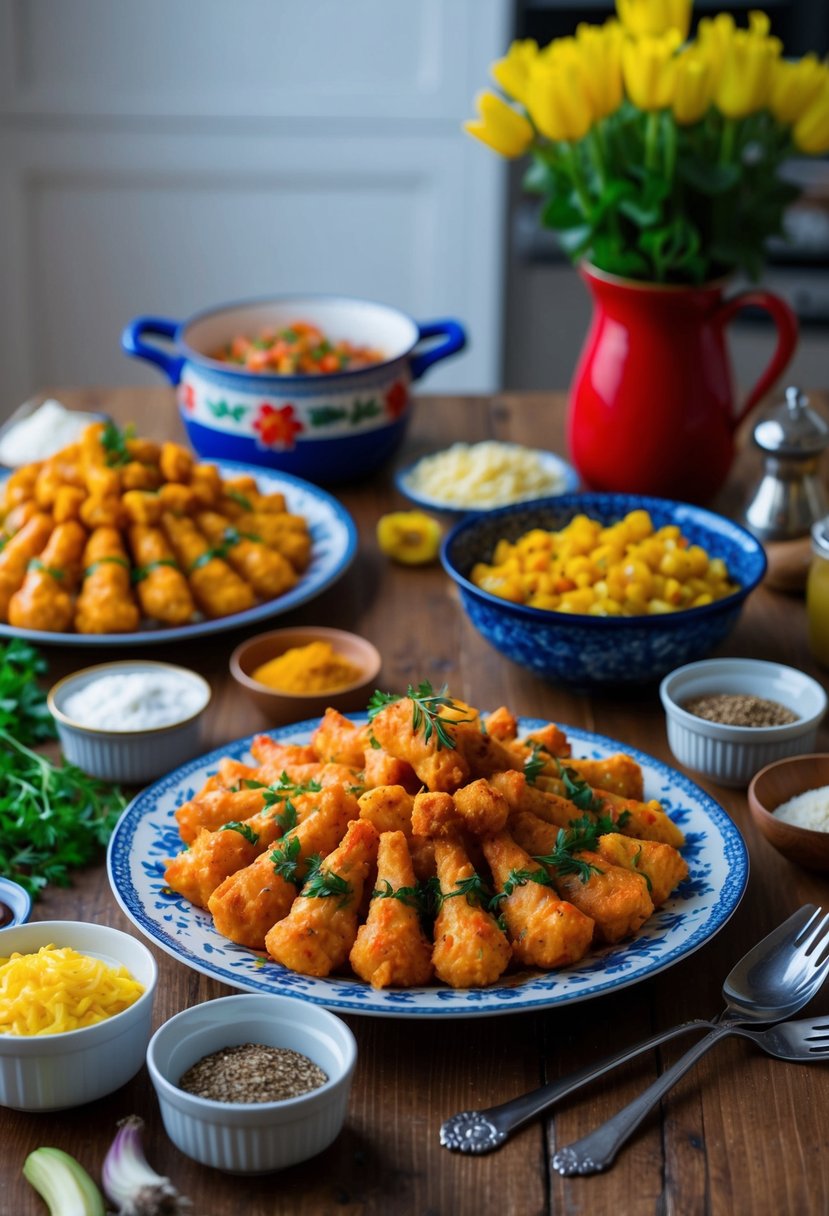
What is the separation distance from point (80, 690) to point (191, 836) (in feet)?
1.58

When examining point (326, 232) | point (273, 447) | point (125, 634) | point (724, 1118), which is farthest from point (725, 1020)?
point (326, 232)

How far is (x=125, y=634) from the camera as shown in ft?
7.36

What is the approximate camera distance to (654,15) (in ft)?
8.40

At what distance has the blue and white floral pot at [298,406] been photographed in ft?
9.28

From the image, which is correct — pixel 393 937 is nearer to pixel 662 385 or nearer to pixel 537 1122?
pixel 537 1122

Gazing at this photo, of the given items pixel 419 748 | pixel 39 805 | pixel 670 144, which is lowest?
pixel 39 805

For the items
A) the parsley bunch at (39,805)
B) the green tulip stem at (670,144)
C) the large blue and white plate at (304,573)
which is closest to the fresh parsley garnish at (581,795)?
the parsley bunch at (39,805)

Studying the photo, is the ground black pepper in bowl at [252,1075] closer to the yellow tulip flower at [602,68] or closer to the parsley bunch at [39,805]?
the parsley bunch at [39,805]

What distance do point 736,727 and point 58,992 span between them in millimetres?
983

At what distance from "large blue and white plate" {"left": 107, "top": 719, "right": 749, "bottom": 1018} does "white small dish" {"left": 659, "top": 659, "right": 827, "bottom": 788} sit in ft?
0.39

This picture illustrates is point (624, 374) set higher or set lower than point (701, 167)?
lower

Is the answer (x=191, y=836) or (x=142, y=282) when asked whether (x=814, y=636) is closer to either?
(x=191, y=836)

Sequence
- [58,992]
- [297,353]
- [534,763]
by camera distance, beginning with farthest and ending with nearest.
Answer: [297,353]
[534,763]
[58,992]

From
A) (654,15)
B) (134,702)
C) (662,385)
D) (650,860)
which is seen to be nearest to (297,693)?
(134,702)
